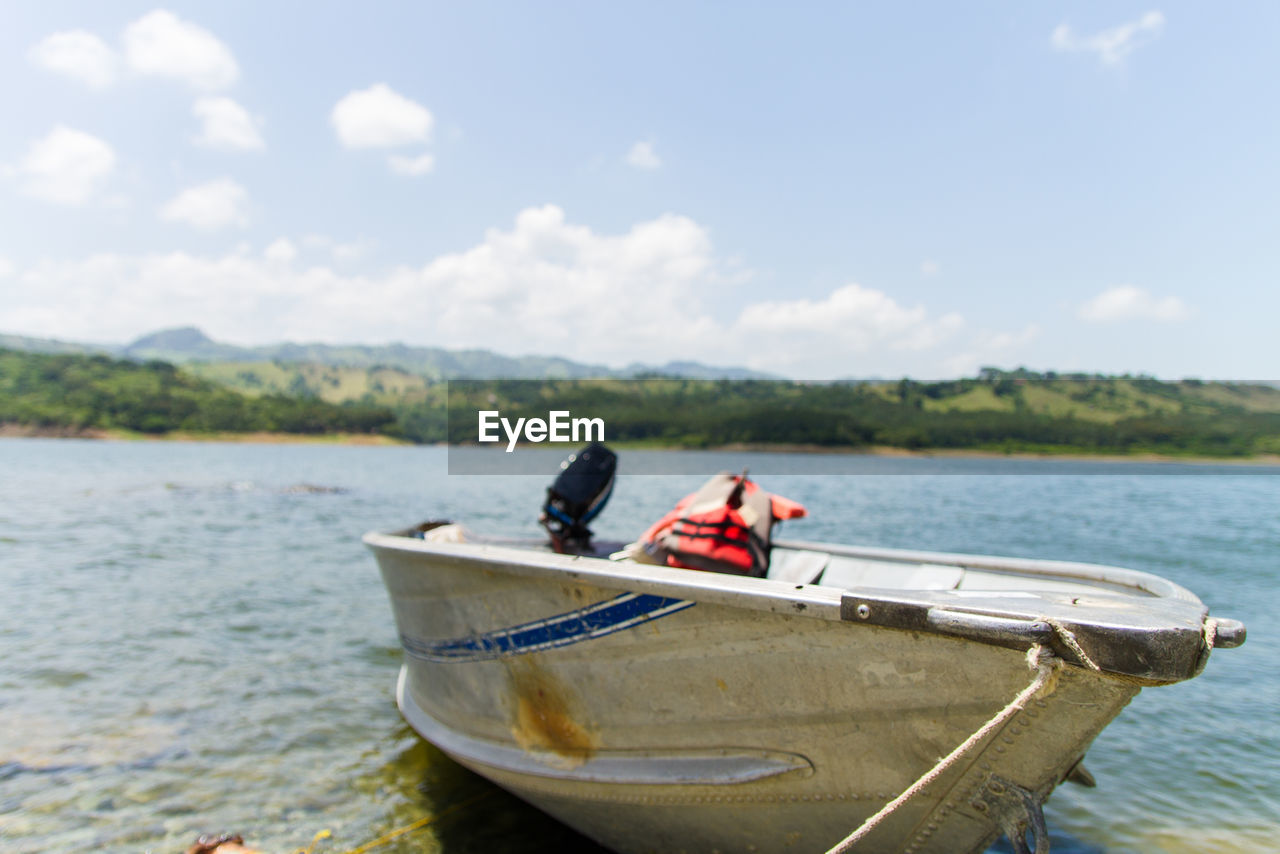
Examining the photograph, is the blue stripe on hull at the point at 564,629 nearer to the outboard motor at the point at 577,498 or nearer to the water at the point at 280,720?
the water at the point at 280,720

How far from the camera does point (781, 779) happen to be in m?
3.00

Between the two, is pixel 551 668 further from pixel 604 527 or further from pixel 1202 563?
pixel 1202 563

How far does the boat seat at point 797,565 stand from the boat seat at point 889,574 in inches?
3.1

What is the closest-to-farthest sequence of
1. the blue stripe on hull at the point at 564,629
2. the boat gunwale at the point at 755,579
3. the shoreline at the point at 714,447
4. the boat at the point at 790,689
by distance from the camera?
the boat at the point at 790,689, the boat gunwale at the point at 755,579, the blue stripe on hull at the point at 564,629, the shoreline at the point at 714,447

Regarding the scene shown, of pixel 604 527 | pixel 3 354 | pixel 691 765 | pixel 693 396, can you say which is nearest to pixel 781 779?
pixel 691 765

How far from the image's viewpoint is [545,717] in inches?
152

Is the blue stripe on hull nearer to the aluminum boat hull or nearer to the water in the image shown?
the aluminum boat hull

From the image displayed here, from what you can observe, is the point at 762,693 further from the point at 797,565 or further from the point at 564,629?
the point at 797,565

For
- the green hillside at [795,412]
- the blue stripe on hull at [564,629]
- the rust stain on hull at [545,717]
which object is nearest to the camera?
the blue stripe on hull at [564,629]

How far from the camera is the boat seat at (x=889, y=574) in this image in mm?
4551

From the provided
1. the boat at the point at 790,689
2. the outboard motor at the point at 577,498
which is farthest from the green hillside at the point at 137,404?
the boat at the point at 790,689

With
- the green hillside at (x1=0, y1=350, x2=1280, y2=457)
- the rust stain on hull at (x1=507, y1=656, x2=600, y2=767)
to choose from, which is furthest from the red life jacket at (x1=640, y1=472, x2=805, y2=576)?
the green hillside at (x1=0, y1=350, x2=1280, y2=457)

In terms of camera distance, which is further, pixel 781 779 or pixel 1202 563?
pixel 1202 563

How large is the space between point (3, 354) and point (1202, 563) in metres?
166
